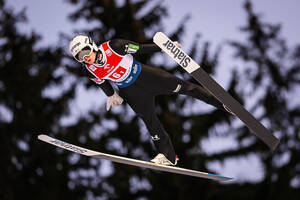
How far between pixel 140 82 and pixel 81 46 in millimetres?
879

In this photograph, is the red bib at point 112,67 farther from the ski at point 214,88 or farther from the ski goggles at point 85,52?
the ski at point 214,88

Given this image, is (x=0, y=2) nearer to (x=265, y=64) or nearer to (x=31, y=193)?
(x=31, y=193)

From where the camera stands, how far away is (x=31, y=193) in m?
13.0

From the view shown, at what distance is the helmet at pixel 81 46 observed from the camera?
4.14 metres

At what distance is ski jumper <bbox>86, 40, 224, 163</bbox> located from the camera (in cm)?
436

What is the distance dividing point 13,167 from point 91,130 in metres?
3.25

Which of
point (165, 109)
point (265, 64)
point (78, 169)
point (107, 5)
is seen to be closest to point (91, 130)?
point (78, 169)

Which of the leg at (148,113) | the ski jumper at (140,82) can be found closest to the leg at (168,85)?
the ski jumper at (140,82)

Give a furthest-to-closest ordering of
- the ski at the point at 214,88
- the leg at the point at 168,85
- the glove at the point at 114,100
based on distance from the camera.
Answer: the glove at the point at 114,100 → the leg at the point at 168,85 → the ski at the point at 214,88

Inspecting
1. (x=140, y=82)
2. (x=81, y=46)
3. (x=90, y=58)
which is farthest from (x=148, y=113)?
(x=81, y=46)

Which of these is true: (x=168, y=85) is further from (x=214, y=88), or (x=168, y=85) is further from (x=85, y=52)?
(x=85, y=52)

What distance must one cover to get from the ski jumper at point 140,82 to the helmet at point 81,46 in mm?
184

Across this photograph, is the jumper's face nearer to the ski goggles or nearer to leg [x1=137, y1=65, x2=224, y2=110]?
the ski goggles

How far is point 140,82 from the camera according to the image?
4.59m
